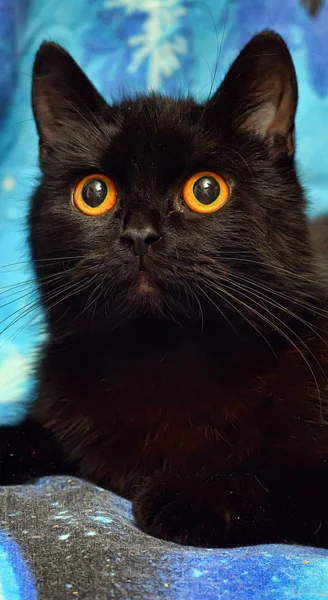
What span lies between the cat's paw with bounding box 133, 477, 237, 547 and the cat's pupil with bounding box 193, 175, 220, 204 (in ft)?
1.46

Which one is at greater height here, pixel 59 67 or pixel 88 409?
pixel 59 67

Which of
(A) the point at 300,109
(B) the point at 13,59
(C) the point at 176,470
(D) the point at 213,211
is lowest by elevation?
(C) the point at 176,470

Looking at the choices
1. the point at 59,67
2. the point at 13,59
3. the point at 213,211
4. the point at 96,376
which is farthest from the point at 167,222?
the point at 13,59

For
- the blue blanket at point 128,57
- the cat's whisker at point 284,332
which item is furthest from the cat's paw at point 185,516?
the blue blanket at point 128,57

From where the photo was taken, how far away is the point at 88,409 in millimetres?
1208

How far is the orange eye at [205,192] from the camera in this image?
1.10 metres

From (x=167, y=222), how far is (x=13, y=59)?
121 centimetres

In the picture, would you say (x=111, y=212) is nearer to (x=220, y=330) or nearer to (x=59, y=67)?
(x=220, y=330)

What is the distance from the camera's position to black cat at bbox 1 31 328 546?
Result: 1.02 m

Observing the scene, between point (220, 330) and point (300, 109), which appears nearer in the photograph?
point (220, 330)

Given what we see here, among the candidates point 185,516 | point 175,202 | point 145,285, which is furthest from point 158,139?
point 185,516

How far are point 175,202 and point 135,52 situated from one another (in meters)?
1.21

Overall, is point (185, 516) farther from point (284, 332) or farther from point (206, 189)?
point (206, 189)

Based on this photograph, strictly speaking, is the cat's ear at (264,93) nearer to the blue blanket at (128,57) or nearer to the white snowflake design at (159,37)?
the blue blanket at (128,57)
